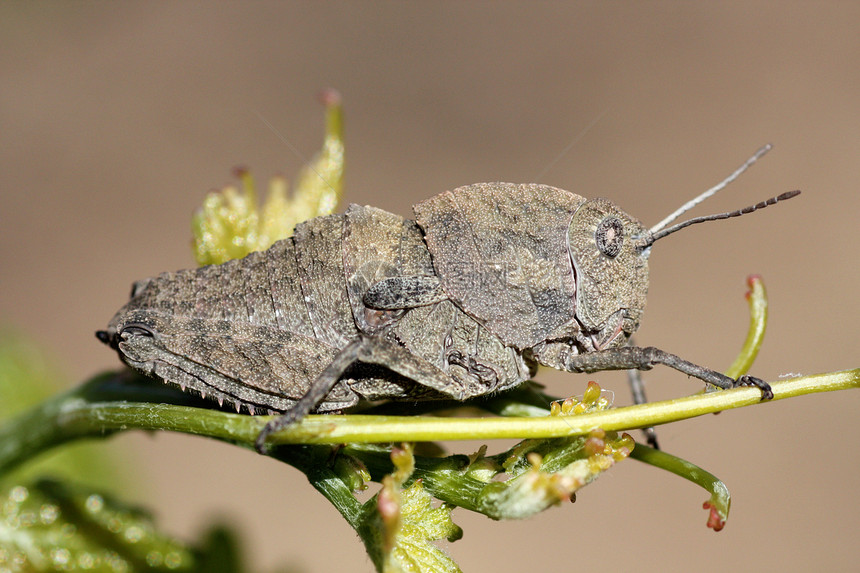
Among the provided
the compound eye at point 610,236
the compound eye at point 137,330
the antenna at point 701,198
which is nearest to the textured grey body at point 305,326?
the compound eye at point 137,330

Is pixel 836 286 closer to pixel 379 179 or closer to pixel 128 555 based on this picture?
pixel 379 179

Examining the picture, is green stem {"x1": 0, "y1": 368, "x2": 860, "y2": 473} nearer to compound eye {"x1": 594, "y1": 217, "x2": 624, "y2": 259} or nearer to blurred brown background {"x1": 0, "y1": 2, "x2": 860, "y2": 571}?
compound eye {"x1": 594, "y1": 217, "x2": 624, "y2": 259}

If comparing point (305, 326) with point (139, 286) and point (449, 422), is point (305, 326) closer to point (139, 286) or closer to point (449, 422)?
point (139, 286)

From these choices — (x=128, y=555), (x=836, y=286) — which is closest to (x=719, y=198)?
(x=836, y=286)

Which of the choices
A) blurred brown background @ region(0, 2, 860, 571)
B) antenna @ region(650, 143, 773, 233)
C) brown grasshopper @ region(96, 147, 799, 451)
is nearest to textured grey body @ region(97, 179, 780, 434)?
brown grasshopper @ region(96, 147, 799, 451)

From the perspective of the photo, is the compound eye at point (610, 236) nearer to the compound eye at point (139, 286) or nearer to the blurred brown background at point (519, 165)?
the compound eye at point (139, 286)

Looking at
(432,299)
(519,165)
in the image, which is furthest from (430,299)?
(519,165)

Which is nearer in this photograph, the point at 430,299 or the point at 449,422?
the point at 449,422
